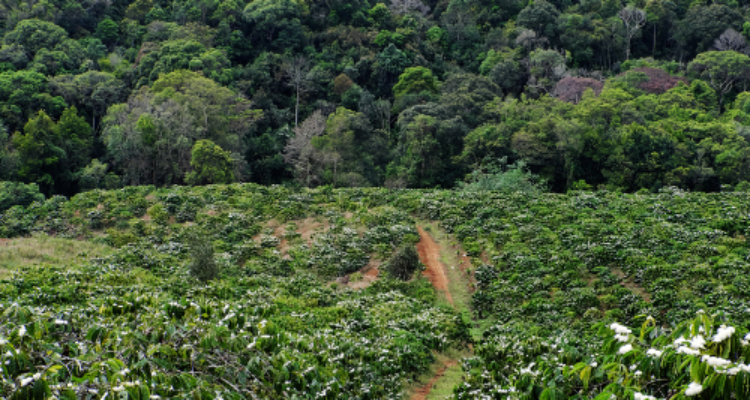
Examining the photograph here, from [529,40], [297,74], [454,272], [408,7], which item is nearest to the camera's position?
[454,272]

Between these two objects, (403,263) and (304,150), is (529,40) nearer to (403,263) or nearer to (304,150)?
(304,150)

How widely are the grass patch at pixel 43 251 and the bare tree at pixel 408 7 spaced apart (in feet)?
140

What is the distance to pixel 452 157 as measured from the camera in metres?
32.8

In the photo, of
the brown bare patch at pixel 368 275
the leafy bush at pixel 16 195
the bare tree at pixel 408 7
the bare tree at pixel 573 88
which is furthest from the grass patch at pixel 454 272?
the bare tree at pixel 408 7

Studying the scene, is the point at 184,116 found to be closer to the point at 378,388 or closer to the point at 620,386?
the point at 378,388

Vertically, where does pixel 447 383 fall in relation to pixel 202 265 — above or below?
below

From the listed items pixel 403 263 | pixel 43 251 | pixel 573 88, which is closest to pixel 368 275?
pixel 403 263

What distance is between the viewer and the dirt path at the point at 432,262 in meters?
16.9

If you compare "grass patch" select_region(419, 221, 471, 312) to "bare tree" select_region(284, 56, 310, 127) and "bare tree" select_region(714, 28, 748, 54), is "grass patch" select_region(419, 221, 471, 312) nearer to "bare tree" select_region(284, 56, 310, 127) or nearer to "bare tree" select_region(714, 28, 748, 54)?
"bare tree" select_region(284, 56, 310, 127)

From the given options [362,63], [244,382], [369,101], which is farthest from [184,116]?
[244,382]

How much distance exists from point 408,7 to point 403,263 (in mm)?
45029

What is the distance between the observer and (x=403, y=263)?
55.7ft

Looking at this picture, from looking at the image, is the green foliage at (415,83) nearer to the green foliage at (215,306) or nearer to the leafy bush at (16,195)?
the green foliage at (215,306)

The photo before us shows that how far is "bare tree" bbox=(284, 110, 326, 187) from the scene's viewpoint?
109 ft
